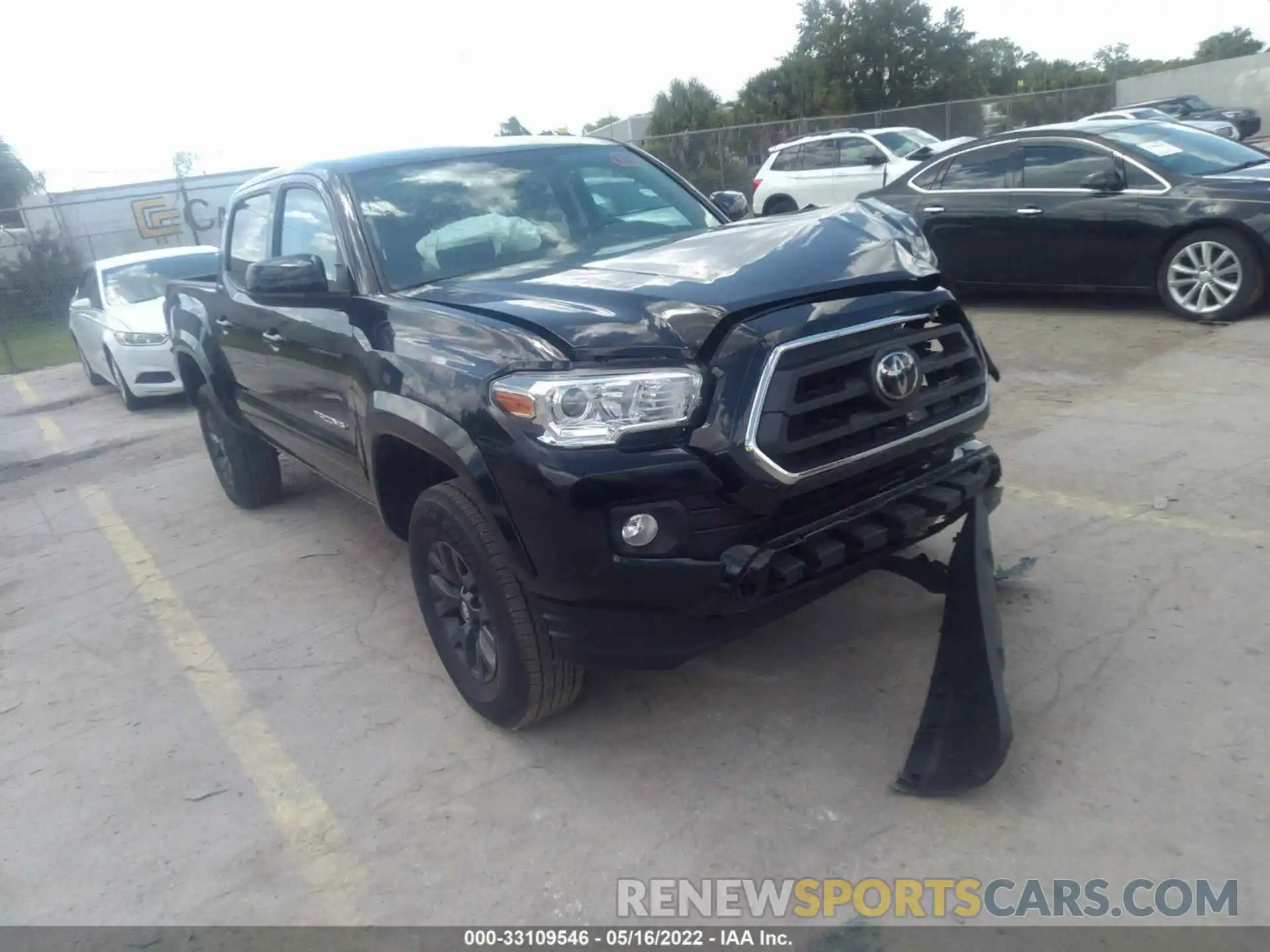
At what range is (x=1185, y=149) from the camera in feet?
26.5

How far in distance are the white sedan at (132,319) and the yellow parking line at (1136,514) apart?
773 cm

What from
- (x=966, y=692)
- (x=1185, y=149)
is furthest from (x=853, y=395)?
Answer: (x=1185, y=149)

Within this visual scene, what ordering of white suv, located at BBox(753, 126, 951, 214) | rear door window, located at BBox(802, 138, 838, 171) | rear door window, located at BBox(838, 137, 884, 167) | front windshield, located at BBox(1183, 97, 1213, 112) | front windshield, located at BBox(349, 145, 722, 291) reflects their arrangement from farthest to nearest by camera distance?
1. front windshield, located at BBox(1183, 97, 1213, 112)
2. rear door window, located at BBox(802, 138, 838, 171)
3. rear door window, located at BBox(838, 137, 884, 167)
4. white suv, located at BBox(753, 126, 951, 214)
5. front windshield, located at BBox(349, 145, 722, 291)

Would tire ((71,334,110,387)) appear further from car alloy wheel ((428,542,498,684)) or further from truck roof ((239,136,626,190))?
car alloy wheel ((428,542,498,684))

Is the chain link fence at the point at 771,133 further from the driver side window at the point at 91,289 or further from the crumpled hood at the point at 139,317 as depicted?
the crumpled hood at the point at 139,317

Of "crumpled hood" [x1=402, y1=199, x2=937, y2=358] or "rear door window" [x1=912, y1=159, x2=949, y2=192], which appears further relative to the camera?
"rear door window" [x1=912, y1=159, x2=949, y2=192]

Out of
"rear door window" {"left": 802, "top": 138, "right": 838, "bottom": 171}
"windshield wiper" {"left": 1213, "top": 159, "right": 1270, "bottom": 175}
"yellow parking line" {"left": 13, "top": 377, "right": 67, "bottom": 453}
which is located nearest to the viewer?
"windshield wiper" {"left": 1213, "top": 159, "right": 1270, "bottom": 175}

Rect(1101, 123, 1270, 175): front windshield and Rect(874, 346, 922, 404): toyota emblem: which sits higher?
Rect(1101, 123, 1270, 175): front windshield

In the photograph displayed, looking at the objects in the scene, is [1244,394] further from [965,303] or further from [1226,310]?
[965,303]

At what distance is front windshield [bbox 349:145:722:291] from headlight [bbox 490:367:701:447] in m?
1.09

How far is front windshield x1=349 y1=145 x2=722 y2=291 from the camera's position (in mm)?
3963

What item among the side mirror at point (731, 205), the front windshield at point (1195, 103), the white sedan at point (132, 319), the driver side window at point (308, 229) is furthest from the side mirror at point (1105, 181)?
the front windshield at point (1195, 103)

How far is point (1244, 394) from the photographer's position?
6020mm

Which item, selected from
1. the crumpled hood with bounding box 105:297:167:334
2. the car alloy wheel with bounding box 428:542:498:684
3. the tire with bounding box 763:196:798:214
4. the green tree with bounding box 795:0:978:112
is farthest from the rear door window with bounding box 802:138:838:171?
the green tree with bounding box 795:0:978:112
